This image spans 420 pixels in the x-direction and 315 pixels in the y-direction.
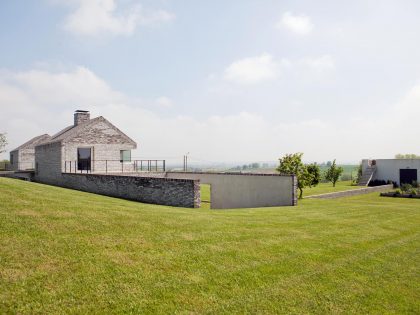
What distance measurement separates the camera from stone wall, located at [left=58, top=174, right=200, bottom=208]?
18141 millimetres

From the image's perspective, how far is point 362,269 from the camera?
323 inches

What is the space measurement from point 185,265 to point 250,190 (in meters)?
17.1

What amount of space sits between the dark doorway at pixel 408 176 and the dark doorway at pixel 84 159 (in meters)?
37.0

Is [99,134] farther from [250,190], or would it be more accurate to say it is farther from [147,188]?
[250,190]

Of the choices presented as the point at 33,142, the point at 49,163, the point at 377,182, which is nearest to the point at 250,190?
the point at 49,163

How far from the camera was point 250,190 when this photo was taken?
2408 cm

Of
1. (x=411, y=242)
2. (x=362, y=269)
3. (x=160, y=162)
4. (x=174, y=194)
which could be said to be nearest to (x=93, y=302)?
(x=362, y=269)

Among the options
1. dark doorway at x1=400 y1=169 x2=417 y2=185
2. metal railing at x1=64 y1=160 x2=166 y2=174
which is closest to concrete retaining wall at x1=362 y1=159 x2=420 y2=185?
dark doorway at x1=400 y1=169 x2=417 y2=185

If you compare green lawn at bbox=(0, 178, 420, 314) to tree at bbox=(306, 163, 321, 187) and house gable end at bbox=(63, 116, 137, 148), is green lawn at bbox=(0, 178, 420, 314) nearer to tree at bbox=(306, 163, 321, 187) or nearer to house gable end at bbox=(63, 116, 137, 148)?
tree at bbox=(306, 163, 321, 187)

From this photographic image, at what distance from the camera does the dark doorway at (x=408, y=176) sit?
1554 inches

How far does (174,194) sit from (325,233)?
9.73m

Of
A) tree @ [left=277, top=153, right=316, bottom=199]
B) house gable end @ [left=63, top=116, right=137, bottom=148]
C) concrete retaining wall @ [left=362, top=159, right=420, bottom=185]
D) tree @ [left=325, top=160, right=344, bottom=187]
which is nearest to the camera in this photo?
tree @ [left=277, top=153, right=316, bottom=199]

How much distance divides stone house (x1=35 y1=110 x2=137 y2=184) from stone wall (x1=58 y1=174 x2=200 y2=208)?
615cm

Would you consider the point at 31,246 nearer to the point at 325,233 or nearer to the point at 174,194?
the point at 325,233
